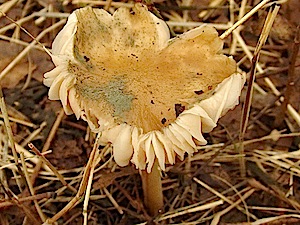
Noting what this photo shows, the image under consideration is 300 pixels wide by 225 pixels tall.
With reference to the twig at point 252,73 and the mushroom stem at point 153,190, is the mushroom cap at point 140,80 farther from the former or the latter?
the mushroom stem at point 153,190

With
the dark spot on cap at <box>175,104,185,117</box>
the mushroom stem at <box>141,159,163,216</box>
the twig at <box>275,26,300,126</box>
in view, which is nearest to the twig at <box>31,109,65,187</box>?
the mushroom stem at <box>141,159,163,216</box>

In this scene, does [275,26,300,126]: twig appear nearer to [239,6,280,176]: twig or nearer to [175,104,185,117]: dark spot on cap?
[239,6,280,176]: twig

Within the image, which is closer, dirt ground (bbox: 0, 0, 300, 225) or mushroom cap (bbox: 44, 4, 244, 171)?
mushroom cap (bbox: 44, 4, 244, 171)

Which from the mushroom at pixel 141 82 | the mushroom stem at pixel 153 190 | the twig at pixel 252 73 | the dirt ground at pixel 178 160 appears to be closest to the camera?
the mushroom at pixel 141 82

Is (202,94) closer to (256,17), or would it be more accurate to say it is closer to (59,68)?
(59,68)

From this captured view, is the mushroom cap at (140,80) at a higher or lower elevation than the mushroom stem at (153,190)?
higher

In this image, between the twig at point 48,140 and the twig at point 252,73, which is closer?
the twig at point 252,73

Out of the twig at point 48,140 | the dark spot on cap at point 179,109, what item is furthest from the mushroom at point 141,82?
the twig at point 48,140
